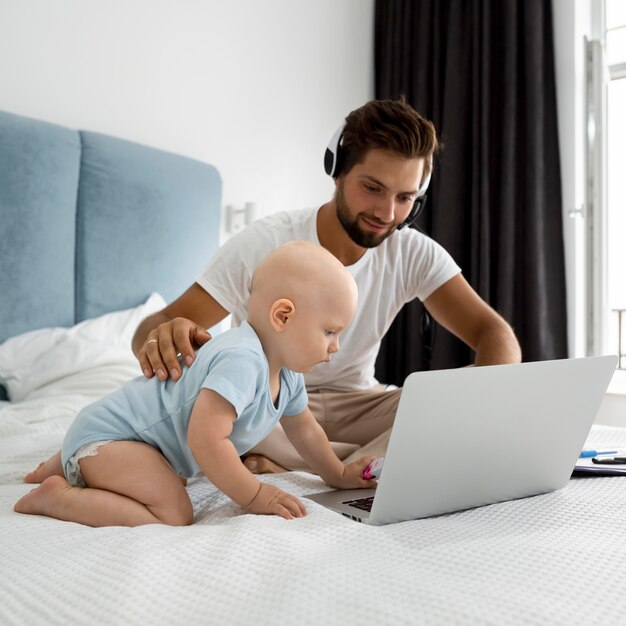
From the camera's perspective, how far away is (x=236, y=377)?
0.96 metres

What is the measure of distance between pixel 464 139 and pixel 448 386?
2614 mm

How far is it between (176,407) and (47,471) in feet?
0.99

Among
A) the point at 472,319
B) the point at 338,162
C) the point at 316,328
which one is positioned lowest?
the point at 472,319

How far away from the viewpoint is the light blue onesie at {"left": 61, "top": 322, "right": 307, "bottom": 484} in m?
0.99

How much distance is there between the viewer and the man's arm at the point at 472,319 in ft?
5.78

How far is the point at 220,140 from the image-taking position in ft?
9.19

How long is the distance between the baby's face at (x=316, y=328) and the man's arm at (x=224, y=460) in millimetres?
153

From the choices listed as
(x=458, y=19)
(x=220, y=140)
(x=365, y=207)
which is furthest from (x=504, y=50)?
(x=365, y=207)

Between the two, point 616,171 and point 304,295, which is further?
point 616,171

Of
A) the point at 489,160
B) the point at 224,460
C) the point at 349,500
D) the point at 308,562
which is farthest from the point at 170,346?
the point at 489,160

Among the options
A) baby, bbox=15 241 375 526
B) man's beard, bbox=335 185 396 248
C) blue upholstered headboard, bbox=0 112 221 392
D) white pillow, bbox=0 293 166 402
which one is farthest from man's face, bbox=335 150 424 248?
blue upholstered headboard, bbox=0 112 221 392

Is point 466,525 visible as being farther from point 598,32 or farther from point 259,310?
point 598,32

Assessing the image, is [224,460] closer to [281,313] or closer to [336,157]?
[281,313]

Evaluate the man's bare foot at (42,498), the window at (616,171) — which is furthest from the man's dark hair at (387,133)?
the window at (616,171)
